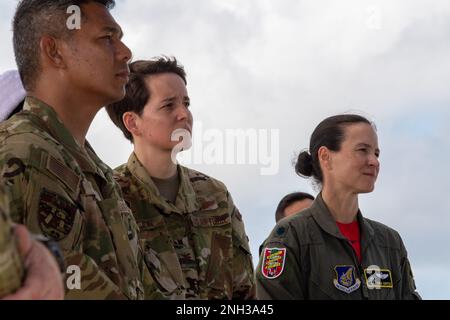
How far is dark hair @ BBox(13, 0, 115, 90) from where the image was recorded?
8.94 feet

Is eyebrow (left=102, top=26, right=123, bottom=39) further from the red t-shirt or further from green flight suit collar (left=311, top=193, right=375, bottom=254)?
the red t-shirt

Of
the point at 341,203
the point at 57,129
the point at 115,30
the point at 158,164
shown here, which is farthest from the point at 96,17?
the point at 341,203

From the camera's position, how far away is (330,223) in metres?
4.49

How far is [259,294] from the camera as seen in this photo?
13.9ft

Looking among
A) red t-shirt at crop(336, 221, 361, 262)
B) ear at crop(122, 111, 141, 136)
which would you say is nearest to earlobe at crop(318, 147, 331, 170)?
red t-shirt at crop(336, 221, 361, 262)

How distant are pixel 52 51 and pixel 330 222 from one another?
2332mm

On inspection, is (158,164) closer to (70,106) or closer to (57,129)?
(70,106)

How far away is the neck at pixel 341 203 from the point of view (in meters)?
4.57

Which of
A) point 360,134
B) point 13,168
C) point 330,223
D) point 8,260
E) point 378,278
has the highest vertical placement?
point 360,134

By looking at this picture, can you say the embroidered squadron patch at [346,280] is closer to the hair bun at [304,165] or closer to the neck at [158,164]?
the hair bun at [304,165]

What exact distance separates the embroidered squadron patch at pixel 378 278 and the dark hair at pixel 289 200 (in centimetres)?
265

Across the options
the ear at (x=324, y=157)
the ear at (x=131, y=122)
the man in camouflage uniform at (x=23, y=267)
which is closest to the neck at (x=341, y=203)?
the ear at (x=324, y=157)
